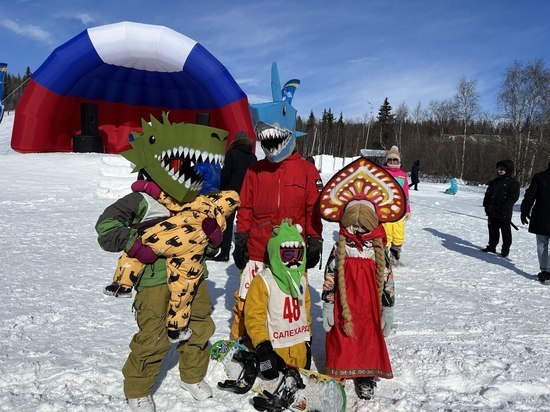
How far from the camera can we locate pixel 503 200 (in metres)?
6.77

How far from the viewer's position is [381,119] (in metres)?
61.4

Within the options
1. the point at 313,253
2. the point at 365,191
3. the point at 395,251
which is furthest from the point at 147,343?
the point at 395,251

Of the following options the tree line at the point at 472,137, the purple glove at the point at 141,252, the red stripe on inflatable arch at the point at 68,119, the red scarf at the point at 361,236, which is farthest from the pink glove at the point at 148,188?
the tree line at the point at 472,137

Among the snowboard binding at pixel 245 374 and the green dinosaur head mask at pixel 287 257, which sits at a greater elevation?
the green dinosaur head mask at pixel 287 257

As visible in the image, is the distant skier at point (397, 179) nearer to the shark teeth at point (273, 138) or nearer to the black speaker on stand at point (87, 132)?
the shark teeth at point (273, 138)

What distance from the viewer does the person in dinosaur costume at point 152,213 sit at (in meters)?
2.00

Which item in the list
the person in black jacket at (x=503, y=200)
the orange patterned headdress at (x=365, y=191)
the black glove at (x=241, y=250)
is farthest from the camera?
the person in black jacket at (x=503, y=200)

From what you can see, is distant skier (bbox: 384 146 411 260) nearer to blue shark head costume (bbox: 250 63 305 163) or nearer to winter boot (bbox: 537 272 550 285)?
winter boot (bbox: 537 272 550 285)

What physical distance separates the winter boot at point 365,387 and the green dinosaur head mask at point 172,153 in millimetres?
1619

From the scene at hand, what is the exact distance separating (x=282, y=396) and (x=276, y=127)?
1678 millimetres

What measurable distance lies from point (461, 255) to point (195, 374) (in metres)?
5.91

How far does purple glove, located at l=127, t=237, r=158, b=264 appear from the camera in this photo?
197cm

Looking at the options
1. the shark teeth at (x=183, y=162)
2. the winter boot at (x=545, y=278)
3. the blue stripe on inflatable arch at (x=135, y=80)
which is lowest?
the winter boot at (x=545, y=278)

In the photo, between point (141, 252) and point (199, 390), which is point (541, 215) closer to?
point (199, 390)
